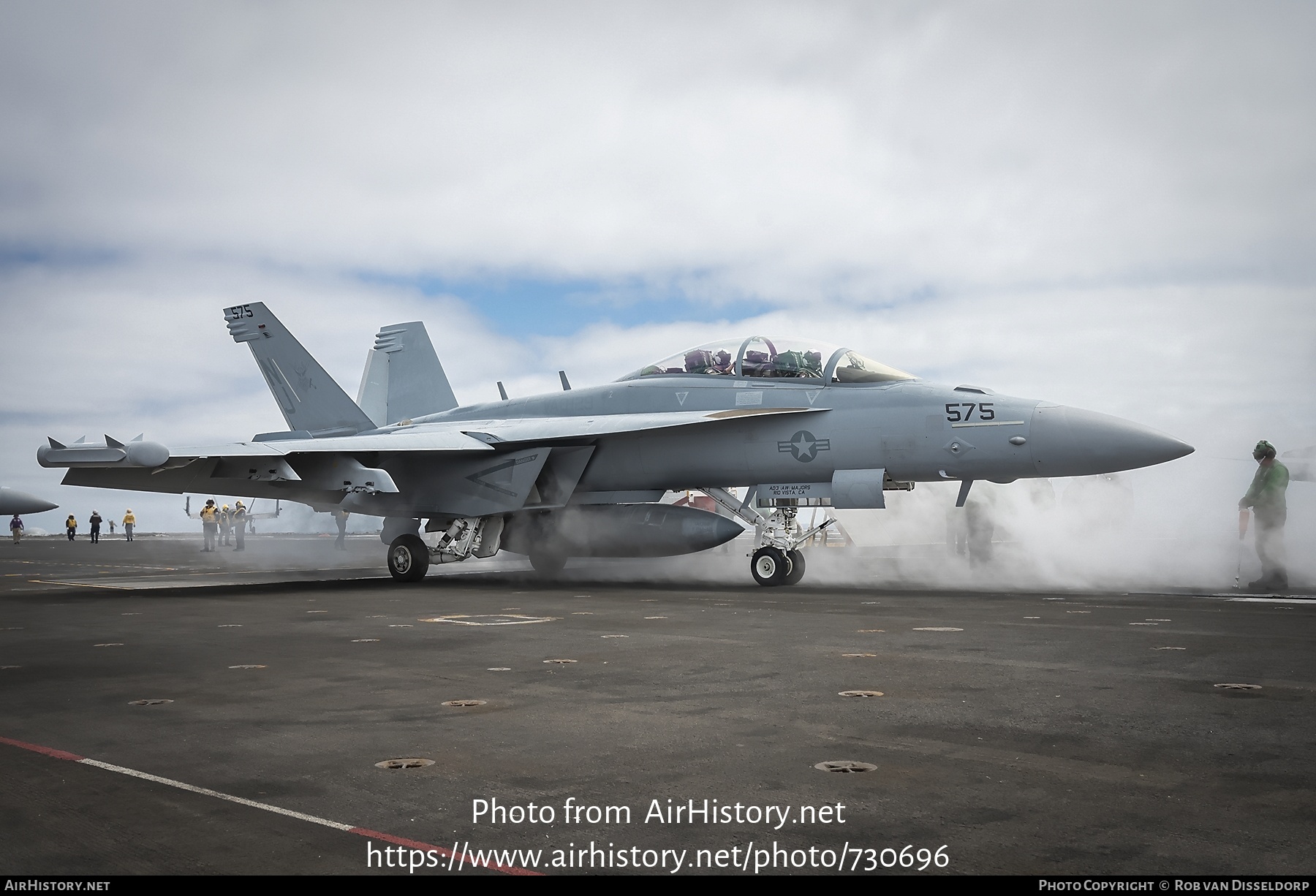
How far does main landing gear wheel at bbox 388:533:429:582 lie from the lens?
14531 mm

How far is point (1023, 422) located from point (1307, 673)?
6302 mm

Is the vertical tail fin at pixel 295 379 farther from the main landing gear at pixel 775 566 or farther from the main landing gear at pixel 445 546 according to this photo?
the main landing gear at pixel 775 566

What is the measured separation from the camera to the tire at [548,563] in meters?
15.8

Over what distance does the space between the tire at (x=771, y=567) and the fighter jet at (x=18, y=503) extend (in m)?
24.8

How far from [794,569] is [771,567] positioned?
40 centimetres

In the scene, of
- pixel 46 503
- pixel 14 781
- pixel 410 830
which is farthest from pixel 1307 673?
pixel 46 503

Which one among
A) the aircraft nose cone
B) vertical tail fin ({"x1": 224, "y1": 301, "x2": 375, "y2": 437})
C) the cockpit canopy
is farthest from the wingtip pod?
the aircraft nose cone

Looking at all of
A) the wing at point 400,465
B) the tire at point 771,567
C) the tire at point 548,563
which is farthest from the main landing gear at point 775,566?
the tire at point 548,563

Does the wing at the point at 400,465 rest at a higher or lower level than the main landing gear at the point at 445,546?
higher

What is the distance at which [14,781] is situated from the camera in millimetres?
3359

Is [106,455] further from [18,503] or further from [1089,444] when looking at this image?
[18,503]

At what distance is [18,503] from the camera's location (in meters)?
27.9

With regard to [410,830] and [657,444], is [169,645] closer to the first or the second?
[410,830]

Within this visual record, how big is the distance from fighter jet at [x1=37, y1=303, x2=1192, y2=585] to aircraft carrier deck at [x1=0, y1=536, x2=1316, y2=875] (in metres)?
3.68
